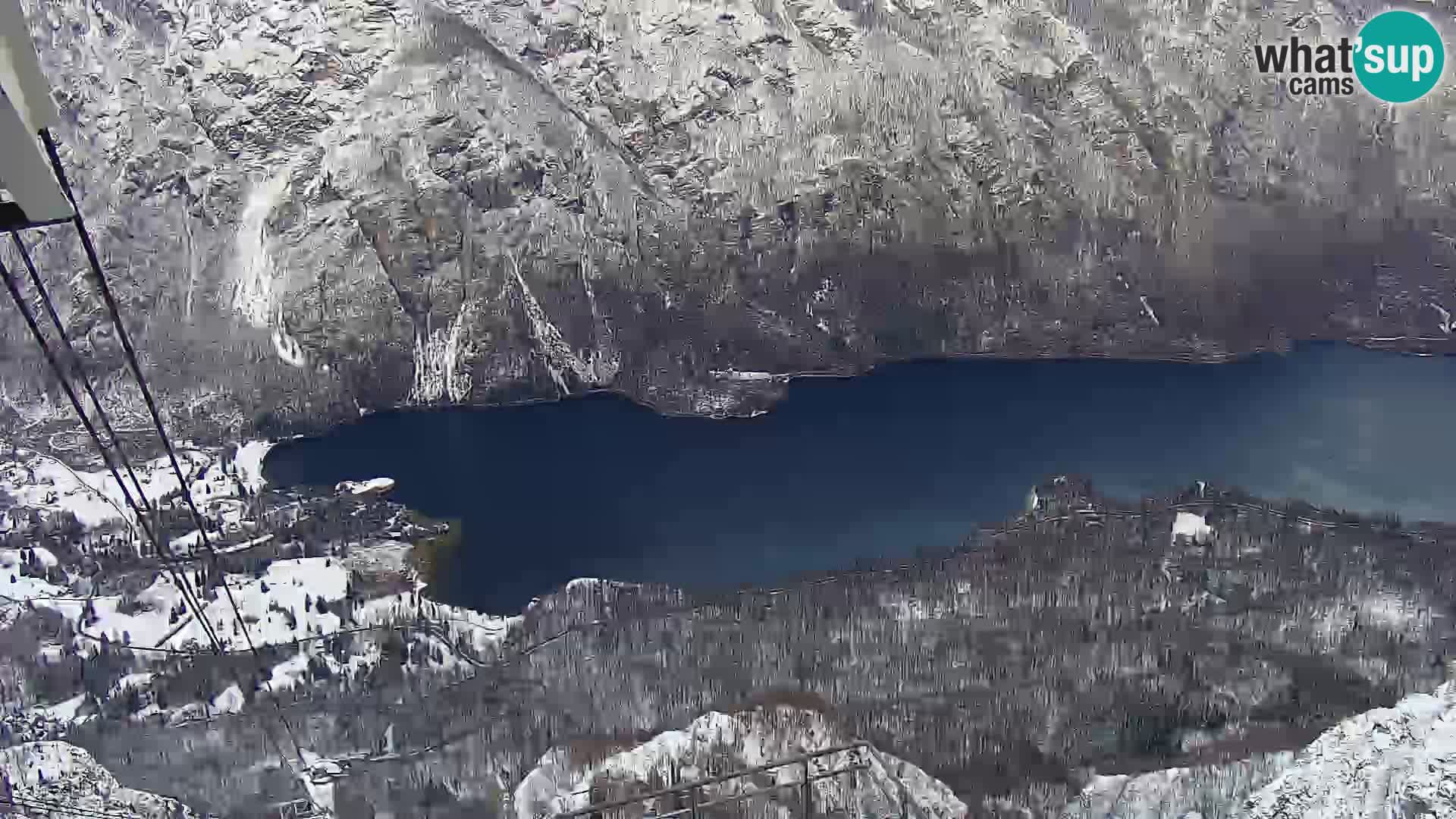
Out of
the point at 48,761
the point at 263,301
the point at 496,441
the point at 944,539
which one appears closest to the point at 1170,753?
the point at 944,539

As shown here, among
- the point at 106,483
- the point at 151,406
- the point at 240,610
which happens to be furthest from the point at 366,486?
the point at 151,406

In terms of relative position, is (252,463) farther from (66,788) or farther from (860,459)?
(860,459)

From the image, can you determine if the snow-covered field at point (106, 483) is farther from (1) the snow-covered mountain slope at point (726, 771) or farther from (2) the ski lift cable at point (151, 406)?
(1) the snow-covered mountain slope at point (726, 771)

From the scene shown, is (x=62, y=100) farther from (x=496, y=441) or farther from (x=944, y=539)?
(x=944, y=539)

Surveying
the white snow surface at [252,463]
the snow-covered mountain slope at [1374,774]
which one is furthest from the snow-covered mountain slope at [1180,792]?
the white snow surface at [252,463]

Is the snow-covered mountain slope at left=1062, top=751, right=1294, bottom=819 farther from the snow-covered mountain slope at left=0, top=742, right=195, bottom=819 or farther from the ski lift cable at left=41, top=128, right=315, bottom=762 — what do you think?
the snow-covered mountain slope at left=0, top=742, right=195, bottom=819

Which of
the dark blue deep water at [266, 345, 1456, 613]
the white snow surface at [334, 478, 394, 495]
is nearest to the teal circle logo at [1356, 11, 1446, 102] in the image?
the dark blue deep water at [266, 345, 1456, 613]
